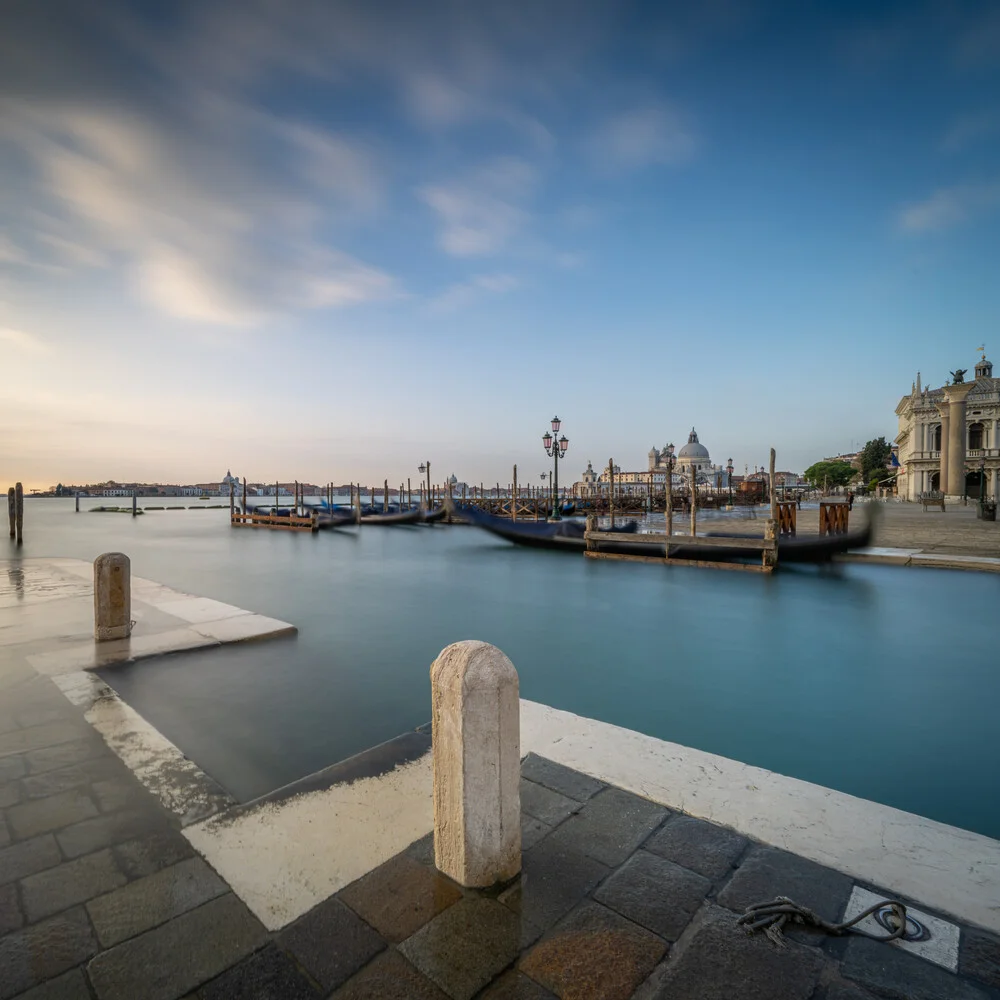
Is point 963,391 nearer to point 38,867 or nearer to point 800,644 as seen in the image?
point 800,644

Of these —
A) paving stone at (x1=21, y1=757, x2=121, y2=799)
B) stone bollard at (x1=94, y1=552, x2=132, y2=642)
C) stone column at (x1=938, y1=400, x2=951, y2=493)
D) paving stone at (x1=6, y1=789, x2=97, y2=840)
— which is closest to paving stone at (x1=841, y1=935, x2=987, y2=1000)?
paving stone at (x1=6, y1=789, x2=97, y2=840)

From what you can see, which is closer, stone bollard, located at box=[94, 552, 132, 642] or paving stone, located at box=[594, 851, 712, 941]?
paving stone, located at box=[594, 851, 712, 941]

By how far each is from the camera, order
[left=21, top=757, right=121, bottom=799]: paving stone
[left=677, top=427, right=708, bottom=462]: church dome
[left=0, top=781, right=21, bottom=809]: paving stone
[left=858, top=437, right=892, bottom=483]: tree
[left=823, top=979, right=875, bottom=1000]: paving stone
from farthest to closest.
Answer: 1. [left=677, top=427, right=708, bottom=462]: church dome
2. [left=858, top=437, right=892, bottom=483]: tree
3. [left=21, top=757, right=121, bottom=799]: paving stone
4. [left=0, top=781, right=21, bottom=809]: paving stone
5. [left=823, top=979, right=875, bottom=1000]: paving stone

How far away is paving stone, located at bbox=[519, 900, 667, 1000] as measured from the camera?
1419 mm

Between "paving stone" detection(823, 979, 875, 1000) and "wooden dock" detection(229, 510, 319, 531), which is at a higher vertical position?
"paving stone" detection(823, 979, 875, 1000)

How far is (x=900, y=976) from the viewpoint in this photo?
56.1 inches

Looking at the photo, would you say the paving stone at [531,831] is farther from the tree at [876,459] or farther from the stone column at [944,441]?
the tree at [876,459]

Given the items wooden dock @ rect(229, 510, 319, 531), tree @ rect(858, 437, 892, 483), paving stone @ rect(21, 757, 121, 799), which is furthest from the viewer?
tree @ rect(858, 437, 892, 483)

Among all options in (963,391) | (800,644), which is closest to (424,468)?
(800,644)

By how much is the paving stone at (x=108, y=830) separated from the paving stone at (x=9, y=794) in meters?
0.40

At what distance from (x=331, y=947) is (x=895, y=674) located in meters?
6.06

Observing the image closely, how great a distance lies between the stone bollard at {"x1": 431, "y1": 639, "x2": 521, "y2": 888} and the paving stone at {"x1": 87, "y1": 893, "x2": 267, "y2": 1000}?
24.5 inches

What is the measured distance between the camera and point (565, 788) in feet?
7.82

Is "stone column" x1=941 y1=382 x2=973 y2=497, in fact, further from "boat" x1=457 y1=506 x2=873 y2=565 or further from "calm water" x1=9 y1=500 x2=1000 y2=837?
"calm water" x1=9 y1=500 x2=1000 y2=837
